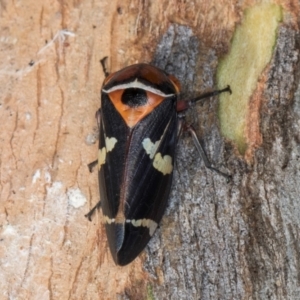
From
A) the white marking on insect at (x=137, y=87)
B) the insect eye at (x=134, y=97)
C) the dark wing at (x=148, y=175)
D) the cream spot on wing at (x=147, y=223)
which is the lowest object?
the cream spot on wing at (x=147, y=223)

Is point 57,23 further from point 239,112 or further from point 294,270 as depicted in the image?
point 294,270

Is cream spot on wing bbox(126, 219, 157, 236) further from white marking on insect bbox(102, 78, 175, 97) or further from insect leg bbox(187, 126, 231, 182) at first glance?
white marking on insect bbox(102, 78, 175, 97)

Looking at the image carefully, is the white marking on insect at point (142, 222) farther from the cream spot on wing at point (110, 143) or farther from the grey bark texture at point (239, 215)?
the cream spot on wing at point (110, 143)

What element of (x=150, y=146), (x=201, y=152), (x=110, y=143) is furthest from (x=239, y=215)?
(x=110, y=143)

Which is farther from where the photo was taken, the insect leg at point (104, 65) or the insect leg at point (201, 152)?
the insect leg at point (104, 65)

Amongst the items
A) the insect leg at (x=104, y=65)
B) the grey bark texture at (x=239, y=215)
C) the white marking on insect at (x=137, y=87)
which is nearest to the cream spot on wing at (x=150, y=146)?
the grey bark texture at (x=239, y=215)

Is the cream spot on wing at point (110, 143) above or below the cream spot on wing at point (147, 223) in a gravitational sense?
above
